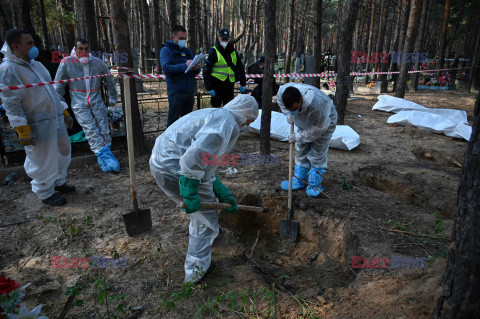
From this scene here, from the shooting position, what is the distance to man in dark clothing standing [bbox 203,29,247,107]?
5629 millimetres

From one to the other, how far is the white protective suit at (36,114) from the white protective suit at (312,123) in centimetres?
292

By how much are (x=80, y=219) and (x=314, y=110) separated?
10.2 ft

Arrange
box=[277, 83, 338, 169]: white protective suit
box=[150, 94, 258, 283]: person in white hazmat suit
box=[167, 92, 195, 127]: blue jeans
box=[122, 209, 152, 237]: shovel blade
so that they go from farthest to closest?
box=[167, 92, 195, 127]: blue jeans, box=[277, 83, 338, 169]: white protective suit, box=[122, 209, 152, 237]: shovel blade, box=[150, 94, 258, 283]: person in white hazmat suit

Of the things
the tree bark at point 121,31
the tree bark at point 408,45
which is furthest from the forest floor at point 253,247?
the tree bark at point 408,45

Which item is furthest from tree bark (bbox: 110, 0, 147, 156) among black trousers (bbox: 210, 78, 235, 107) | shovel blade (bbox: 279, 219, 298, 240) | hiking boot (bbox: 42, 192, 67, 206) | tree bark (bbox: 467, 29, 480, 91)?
tree bark (bbox: 467, 29, 480, 91)

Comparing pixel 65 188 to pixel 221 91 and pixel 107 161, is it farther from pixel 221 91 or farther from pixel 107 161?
pixel 221 91

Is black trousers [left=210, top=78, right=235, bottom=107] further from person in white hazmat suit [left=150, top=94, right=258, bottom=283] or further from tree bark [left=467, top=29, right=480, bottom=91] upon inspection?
tree bark [left=467, top=29, right=480, bottom=91]

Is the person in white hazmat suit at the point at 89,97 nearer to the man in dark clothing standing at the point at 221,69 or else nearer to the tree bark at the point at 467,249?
the man in dark clothing standing at the point at 221,69

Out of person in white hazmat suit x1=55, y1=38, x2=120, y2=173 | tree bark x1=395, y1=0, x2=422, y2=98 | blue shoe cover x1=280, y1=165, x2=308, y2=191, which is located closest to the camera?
blue shoe cover x1=280, y1=165, x2=308, y2=191

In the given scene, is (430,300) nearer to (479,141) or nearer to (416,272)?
(416,272)

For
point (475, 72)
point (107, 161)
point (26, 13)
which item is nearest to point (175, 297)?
point (107, 161)

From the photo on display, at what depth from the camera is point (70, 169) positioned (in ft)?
17.3

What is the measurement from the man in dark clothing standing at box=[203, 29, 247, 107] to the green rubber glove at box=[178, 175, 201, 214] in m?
3.70

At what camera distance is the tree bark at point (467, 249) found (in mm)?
1415
